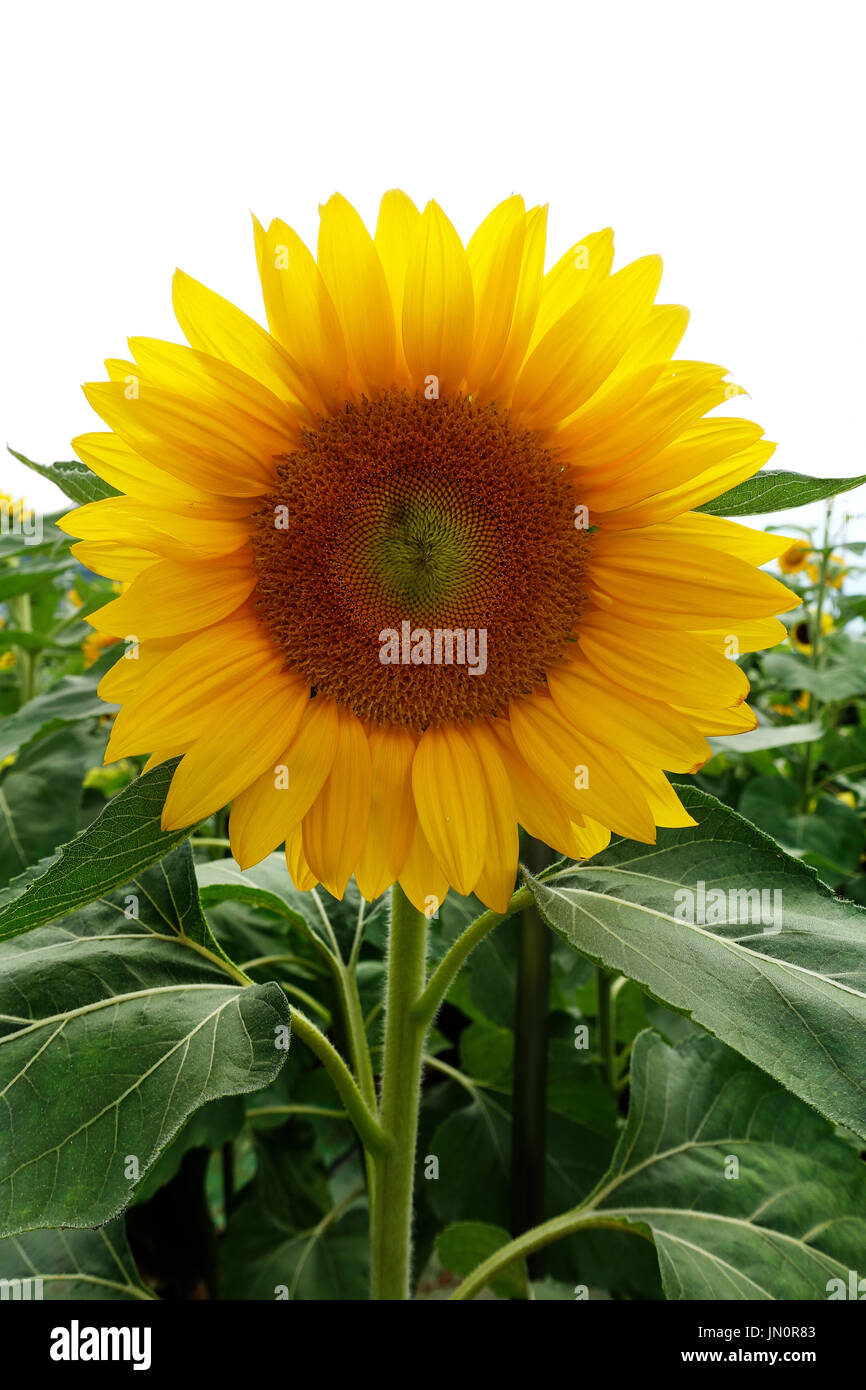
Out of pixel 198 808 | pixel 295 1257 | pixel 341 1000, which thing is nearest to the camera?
pixel 198 808

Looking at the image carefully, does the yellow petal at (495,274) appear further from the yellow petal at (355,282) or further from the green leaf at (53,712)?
the green leaf at (53,712)

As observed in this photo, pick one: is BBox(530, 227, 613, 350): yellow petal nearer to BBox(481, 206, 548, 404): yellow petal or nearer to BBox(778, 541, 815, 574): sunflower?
BBox(481, 206, 548, 404): yellow petal

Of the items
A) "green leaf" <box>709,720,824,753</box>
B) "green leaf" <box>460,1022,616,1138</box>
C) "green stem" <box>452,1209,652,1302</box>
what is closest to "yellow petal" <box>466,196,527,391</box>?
"green leaf" <box>709,720,824,753</box>

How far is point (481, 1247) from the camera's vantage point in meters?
1.10

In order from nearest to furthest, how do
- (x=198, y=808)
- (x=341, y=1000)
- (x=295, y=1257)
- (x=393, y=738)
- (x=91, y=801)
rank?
(x=198, y=808), (x=393, y=738), (x=341, y=1000), (x=295, y=1257), (x=91, y=801)

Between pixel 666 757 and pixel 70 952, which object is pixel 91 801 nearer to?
pixel 70 952

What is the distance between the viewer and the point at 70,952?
80cm

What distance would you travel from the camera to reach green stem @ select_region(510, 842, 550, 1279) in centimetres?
99

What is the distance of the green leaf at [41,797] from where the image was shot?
1.37 metres

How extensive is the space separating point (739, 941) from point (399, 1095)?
336mm

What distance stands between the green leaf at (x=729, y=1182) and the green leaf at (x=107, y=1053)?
0.42m

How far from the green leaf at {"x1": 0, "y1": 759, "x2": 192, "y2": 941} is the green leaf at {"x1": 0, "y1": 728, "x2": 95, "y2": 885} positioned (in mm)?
732

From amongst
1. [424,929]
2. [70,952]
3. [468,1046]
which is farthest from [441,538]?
[468,1046]

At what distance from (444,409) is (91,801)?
1192mm
